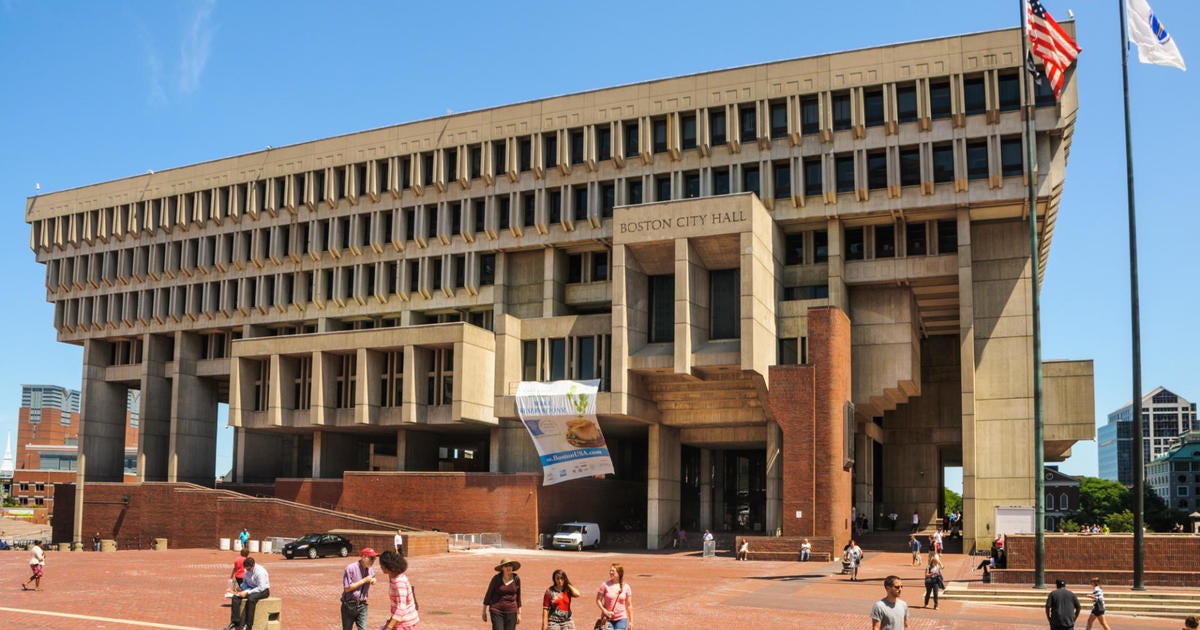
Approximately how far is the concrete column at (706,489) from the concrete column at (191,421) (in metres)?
37.5

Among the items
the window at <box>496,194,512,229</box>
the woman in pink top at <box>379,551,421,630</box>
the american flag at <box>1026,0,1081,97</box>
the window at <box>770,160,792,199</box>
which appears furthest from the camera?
the window at <box>496,194,512,229</box>

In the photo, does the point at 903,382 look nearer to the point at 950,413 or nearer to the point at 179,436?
the point at 950,413

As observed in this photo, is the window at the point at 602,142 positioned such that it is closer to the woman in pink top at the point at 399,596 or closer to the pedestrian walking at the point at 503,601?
the pedestrian walking at the point at 503,601

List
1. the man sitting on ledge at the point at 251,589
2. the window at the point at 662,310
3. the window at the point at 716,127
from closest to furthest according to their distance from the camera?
the man sitting on ledge at the point at 251,589
the window at the point at 662,310
the window at the point at 716,127

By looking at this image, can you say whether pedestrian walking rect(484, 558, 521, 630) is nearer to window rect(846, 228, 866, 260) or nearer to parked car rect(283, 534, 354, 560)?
parked car rect(283, 534, 354, 560)

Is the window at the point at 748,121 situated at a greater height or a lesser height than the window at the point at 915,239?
greater

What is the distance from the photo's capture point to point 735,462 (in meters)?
75.1

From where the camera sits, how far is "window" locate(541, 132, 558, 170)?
66.3 metres

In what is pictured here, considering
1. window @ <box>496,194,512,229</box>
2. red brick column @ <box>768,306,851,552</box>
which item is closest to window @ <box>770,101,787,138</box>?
red brick column @ <box>768,306,851,552</box>

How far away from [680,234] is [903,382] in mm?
14452

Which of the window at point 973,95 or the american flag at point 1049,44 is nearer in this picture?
the american flag at point 1049,44

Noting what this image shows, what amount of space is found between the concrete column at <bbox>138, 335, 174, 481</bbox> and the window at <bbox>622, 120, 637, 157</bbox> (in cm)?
4131

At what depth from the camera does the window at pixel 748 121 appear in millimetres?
61531

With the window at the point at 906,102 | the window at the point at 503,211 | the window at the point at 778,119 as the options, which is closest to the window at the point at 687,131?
the window at the point at 778,119
